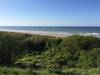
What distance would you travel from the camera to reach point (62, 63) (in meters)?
16.3

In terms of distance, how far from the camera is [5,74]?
5945 mm

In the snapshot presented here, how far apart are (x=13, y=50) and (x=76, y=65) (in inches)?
210

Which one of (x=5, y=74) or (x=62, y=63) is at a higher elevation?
(x=5, y=74)

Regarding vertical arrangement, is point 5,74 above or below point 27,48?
above

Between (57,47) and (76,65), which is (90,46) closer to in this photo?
(57,47)

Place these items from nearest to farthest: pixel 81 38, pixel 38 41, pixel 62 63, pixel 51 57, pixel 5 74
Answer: pixel 5 74 → pixel 62 63 → pixel 51 57 → pixel 81 38 → pixel 38 41

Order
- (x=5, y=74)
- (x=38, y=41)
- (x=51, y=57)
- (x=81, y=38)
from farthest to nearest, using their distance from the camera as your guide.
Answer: (x=38, y=41) < (x=81, y=38) < (x=51, y=57) < (x=5, y=74)

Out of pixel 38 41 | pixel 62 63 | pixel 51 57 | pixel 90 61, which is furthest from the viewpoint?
pixel 38 41

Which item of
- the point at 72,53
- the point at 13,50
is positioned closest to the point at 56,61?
the point at 72,53

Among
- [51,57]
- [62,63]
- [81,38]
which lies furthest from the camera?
[81,38]

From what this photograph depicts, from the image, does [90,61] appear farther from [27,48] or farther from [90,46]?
[27,48]

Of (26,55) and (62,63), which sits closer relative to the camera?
(62,63)

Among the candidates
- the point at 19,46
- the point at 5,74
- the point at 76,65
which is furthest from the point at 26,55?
the point at 5,74

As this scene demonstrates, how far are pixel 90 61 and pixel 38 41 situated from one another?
791cm
